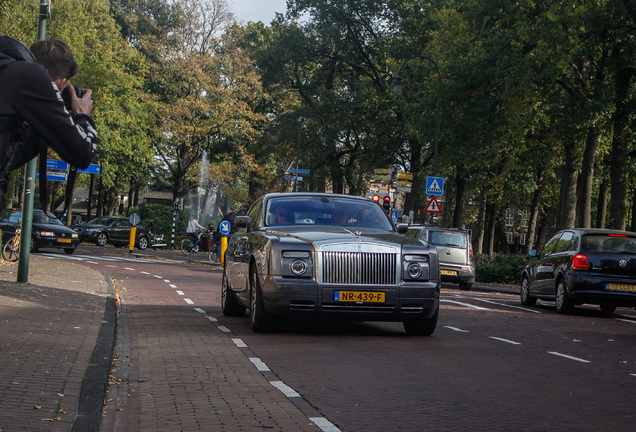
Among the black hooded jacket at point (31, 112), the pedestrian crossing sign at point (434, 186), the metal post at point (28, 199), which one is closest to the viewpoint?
the black hooded jacket at point (31, 112)

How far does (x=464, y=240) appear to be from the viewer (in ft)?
85.0

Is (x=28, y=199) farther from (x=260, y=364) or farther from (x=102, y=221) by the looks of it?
(x=102, y=221)

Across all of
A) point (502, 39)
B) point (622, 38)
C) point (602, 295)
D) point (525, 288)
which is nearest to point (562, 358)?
point (602, 295)

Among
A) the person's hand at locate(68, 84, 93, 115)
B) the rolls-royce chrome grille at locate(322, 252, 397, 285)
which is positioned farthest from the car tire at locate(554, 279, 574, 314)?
the person's hand at locate(68, 84, 93, 115)

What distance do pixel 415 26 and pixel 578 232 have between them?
2955 cm

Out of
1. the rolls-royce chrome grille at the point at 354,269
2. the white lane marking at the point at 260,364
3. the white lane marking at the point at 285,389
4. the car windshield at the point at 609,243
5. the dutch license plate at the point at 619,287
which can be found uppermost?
the car windshield at the point at 609,243

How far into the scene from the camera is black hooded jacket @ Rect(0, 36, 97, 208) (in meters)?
3.74

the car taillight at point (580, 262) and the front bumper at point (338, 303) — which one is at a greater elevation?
the car taillight at point (580, 262)

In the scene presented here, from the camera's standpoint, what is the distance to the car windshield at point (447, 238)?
25.7 m

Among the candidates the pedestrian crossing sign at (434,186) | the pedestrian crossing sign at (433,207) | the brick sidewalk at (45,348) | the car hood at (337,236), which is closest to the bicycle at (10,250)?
the brick sidewalk at (45,348)

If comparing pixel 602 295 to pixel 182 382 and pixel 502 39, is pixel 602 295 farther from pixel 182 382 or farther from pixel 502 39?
pixel 502 39

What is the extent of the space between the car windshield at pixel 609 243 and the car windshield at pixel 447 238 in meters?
9.09

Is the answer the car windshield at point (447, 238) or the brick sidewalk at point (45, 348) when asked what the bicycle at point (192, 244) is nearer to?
the car windshield at point (447, 238)

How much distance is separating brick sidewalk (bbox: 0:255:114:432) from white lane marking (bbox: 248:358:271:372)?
156cm
